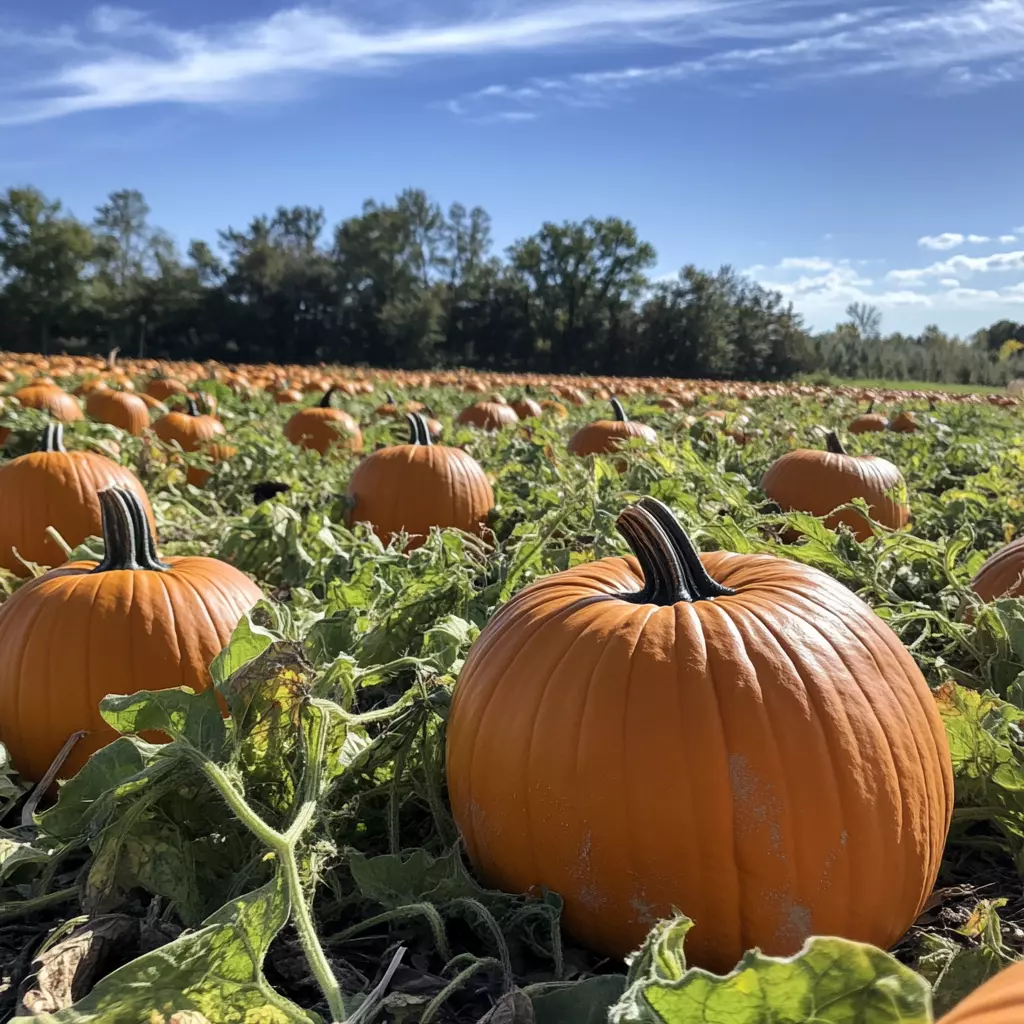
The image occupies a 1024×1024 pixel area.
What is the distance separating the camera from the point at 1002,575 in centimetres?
335

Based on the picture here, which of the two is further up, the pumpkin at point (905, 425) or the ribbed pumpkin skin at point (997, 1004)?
the pumpkin at point (905, 425)

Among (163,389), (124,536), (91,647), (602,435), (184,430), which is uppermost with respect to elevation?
(163,389)

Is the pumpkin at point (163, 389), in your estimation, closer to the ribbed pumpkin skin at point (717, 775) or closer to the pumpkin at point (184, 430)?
the pumpkin at point (184, 430)

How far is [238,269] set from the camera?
176ft

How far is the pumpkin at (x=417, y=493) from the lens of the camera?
17.0 ft

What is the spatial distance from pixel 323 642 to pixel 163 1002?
3.97ft

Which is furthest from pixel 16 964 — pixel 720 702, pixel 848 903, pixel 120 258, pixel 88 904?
pixel 120 258

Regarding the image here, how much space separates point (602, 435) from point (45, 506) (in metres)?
3.98

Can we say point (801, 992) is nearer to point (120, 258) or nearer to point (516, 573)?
point (516, 573)

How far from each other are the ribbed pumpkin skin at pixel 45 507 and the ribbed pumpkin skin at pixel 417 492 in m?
1.24

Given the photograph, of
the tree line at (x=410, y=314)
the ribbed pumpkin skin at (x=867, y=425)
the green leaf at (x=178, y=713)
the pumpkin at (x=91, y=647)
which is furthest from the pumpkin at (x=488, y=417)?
the tree line at (x=410, y=314)

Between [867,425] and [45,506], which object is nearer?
[45,506]

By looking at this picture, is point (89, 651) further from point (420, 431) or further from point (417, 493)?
point (420, 431)

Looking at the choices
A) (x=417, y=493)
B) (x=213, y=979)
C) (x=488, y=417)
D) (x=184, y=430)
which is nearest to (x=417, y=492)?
(x=417, y=493)
